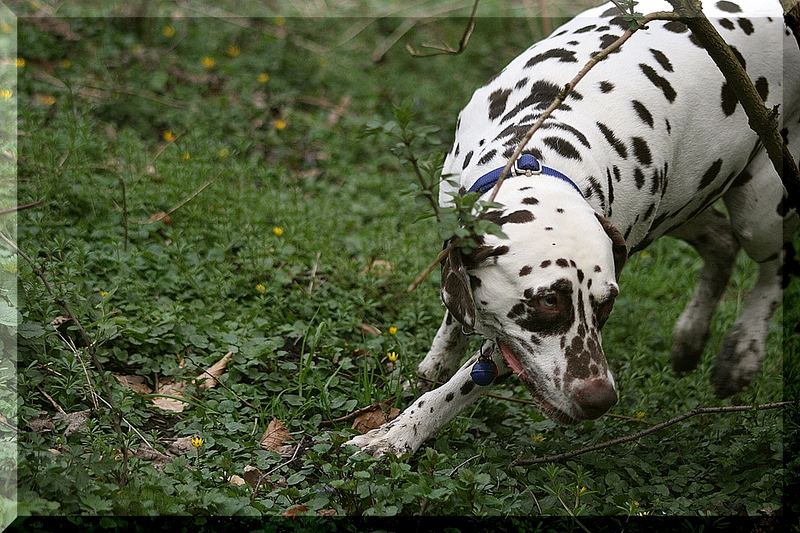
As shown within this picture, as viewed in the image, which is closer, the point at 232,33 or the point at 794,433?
the point at 794,433

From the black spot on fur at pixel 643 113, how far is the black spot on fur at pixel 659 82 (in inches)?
5.7

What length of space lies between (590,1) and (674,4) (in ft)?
19.0

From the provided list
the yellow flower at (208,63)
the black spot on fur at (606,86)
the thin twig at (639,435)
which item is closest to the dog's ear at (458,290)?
the thin twig at (639,435)

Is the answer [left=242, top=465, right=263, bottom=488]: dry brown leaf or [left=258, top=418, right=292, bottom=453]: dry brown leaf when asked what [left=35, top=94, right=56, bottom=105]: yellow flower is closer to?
[left=258, top=418, right=292, bottom=453]: dry brown leaf

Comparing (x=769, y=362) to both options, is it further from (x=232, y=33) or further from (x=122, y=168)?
(x=232, y=33)

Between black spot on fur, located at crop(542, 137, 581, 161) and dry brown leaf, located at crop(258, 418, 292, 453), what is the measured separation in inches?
59.4

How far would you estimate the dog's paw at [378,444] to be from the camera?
370cm

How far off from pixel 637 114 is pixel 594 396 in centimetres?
129

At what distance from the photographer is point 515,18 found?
351 inches

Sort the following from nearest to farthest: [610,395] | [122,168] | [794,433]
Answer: [610,395] → [794,433] → [122,168]

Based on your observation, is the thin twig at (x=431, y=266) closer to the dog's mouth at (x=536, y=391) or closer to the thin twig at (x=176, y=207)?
the dog's mouth at (x=536, y=391)

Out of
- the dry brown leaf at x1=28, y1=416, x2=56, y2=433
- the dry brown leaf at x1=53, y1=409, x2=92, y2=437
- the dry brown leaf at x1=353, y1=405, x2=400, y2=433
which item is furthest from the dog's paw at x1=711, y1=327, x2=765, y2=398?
the dry brown leaf at x1=28, y1=416, x2=56, y2=433

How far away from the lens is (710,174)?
169 inches

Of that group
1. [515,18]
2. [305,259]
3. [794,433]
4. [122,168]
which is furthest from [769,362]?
[515,18]
